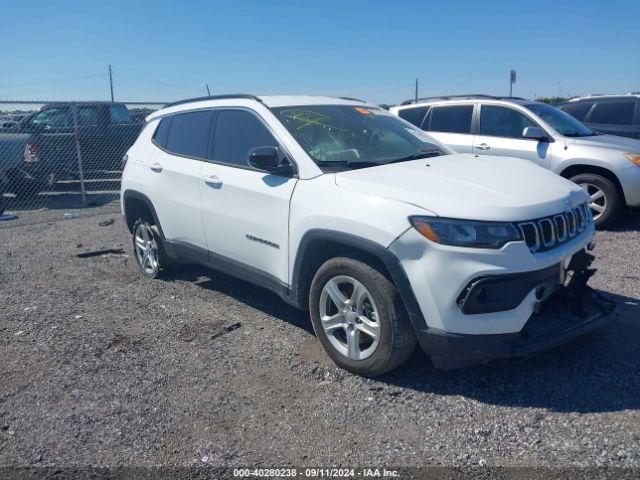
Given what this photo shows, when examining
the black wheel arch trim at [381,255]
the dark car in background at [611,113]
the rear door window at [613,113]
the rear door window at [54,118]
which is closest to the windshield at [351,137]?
the black wheel arch trim at [381,255]

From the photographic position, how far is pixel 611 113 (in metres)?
10.0

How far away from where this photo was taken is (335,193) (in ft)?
12.3

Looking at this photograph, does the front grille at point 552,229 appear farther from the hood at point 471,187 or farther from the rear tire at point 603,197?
the rear tire at point 603,197

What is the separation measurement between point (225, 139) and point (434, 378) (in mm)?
2554

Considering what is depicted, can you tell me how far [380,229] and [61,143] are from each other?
34.3 ft

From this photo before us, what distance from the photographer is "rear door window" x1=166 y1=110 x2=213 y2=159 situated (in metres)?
5.07

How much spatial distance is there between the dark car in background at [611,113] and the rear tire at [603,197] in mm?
2560

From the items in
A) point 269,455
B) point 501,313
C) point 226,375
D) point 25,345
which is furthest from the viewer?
point 25,345

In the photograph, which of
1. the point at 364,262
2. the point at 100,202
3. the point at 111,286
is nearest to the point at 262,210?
the point at 364,262

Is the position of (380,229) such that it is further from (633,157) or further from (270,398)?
(633,157)

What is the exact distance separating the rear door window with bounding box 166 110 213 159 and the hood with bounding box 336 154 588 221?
172 cm

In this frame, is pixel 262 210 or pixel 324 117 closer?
pixel 262 210

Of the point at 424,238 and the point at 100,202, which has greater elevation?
the point at 424,238

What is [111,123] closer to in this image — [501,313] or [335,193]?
[335,193]
